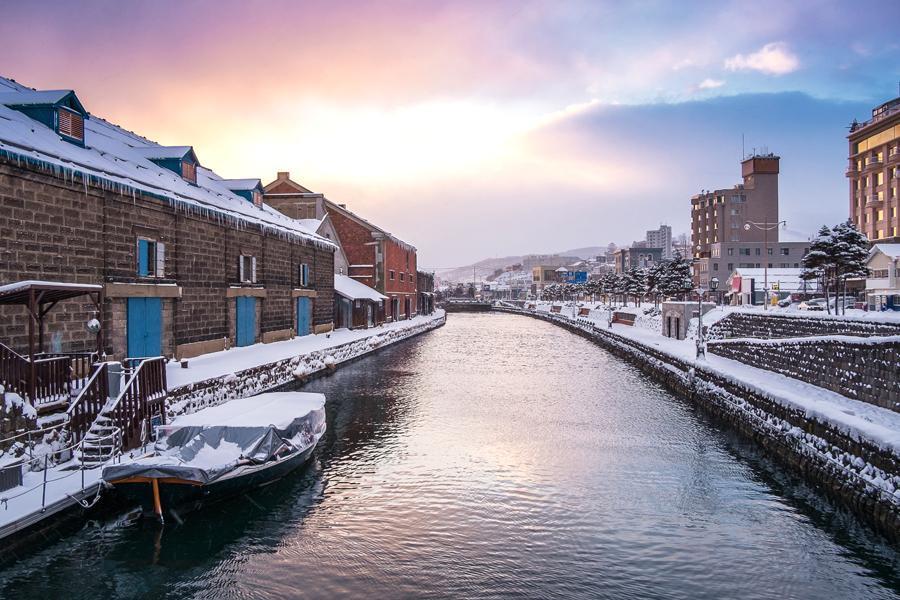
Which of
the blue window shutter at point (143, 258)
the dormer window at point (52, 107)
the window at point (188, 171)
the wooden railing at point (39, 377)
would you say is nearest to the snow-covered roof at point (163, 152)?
the window at point (188, 171)

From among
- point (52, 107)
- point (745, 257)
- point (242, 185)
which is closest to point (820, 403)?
point (52, 107)

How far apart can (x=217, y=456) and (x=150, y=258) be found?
1582 centimetres

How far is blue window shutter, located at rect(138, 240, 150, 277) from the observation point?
26.3m

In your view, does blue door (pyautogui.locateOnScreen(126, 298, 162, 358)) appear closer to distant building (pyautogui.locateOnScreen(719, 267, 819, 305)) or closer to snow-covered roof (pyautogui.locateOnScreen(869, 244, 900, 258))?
snow-covered roof (pyautogui.locateOnScreen(869, 244, 900, 258))

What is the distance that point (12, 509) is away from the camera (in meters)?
11.6

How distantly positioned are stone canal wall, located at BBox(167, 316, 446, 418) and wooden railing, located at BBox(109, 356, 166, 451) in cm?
167

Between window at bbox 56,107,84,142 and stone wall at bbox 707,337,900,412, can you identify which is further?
window at bbox 56,107,84,142

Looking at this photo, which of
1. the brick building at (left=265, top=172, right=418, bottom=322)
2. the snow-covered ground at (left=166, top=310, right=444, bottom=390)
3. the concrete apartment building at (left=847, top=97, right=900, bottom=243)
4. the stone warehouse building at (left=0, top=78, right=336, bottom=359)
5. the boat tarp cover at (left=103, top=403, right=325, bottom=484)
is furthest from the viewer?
the concrete apartment building at (left=847, top=97, right=900, bottom=243)

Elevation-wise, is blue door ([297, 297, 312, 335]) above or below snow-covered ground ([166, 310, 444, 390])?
above

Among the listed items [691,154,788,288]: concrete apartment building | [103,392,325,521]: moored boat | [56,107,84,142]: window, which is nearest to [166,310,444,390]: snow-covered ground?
[103,392,325,521]: moored boat

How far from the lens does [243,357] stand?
103ft

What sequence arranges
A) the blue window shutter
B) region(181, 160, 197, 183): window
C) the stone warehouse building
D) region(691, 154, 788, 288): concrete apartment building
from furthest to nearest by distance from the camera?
region(691, 154, 788, 288): concrete apartment building < region(181, 160, 197, 183): window < the blue window shutter < the stone warehouse building

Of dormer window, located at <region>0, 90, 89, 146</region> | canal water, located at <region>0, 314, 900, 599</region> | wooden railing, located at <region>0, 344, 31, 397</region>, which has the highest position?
dormer window, located at <region>0, 90, 89, 146</region>

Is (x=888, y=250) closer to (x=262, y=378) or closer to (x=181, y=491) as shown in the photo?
(x=262, y=378)
